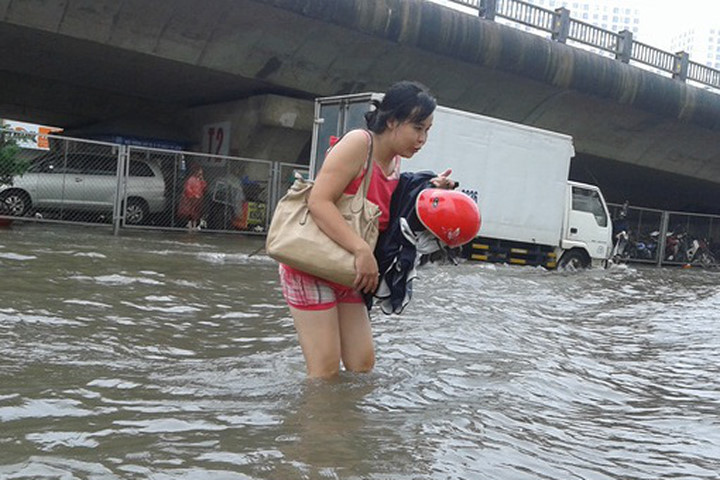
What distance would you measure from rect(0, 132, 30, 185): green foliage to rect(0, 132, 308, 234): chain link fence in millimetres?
52

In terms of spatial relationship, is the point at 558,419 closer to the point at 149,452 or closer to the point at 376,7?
the point at 149,452

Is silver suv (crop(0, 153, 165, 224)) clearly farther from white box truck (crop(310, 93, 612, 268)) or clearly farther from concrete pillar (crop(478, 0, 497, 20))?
concrete pillar (crop(478, 0, 497, 20))

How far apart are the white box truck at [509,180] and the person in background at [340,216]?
10.8m

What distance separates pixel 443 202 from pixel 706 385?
2757mm

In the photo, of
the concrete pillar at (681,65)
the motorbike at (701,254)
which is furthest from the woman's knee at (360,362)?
the concrete pillar at (681,65)

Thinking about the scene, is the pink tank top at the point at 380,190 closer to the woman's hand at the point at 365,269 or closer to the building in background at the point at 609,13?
the woman's hand at the point at 365,269

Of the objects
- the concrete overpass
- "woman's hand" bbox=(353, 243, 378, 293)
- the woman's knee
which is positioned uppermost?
the concrete overpass

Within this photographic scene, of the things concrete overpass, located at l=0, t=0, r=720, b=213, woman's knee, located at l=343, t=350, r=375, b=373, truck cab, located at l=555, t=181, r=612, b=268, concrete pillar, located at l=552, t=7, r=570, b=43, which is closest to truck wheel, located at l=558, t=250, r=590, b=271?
truck cab, located at l=555, t=181, r=612, b=268

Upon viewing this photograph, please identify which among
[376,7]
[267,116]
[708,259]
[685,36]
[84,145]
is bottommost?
[708,259]

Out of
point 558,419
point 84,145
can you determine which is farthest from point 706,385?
point 84,145

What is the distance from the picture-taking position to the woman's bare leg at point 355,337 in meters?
3.67

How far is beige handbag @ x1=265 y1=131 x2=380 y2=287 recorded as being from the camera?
131 inches

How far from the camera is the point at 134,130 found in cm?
2603

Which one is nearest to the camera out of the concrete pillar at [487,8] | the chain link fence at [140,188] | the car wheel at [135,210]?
the chain link fence at [140,188]
